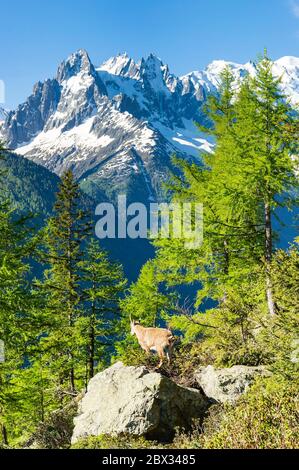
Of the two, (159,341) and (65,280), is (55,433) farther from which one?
(65,280)

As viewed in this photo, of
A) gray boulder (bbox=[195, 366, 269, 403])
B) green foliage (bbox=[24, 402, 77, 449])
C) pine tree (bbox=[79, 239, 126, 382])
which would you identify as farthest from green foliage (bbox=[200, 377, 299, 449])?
pine tree (bbox=[79, 239, 126, 382])

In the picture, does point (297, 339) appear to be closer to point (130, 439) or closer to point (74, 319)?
point (130, 439)

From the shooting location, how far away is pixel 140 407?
11.6 metres

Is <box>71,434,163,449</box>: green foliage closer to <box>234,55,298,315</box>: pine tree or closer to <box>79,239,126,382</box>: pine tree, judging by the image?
<box>234,55,298,315</box>: pine tree

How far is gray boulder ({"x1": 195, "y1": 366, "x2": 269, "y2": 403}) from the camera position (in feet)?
40.9

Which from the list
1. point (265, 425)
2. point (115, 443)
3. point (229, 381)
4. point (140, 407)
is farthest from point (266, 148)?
point (115, 443)

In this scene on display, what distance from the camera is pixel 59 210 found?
1094 inches

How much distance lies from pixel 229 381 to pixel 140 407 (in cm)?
280

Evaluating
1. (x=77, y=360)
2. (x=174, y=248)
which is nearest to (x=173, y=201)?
(x=174, y=248)

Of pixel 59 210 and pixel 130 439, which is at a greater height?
pixel 59 210

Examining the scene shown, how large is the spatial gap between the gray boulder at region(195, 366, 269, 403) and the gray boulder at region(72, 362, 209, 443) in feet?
1.34
